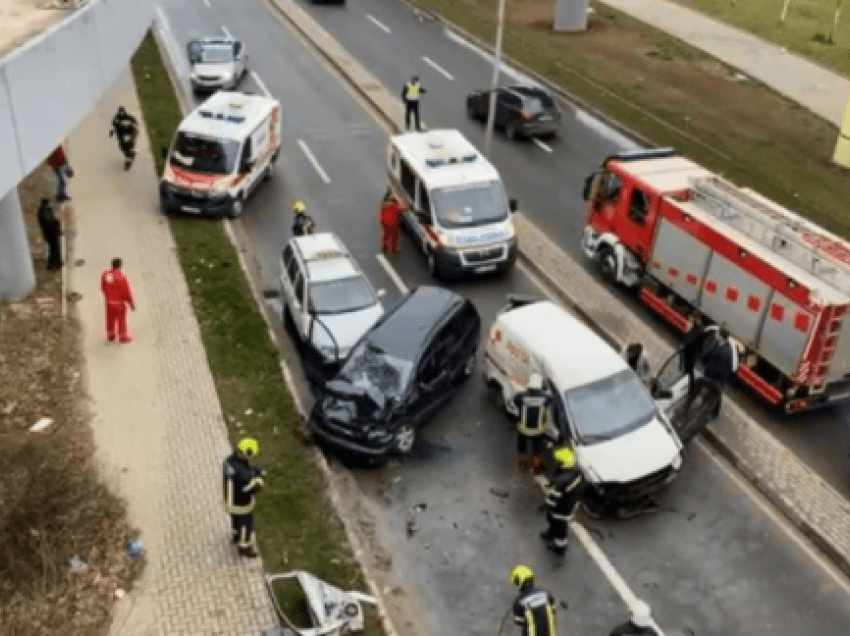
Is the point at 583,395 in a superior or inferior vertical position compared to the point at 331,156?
superior

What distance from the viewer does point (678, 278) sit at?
688 inches

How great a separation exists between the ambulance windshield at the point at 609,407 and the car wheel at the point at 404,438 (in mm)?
2304

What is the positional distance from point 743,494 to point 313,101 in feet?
66.0

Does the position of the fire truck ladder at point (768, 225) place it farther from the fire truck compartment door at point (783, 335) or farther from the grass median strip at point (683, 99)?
the grass median strip at point (683, 99)

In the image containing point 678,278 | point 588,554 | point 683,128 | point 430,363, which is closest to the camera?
point 588,554

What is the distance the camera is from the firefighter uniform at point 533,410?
13.6 metres

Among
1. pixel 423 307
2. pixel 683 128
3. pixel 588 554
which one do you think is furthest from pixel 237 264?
pixel 683 128

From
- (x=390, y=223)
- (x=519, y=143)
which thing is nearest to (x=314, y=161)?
(x=519, y=143)

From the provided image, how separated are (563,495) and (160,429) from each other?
20.1 ft

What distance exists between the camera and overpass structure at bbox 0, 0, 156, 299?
42.5 ft

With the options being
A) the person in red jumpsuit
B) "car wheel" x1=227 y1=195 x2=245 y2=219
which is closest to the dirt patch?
the person in red jumpsuit

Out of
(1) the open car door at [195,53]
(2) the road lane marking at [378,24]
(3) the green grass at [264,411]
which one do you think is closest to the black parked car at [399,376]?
(3) the green grass at [264,411]

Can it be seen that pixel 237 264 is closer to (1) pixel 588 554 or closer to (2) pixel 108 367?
(2) pixel 108 367

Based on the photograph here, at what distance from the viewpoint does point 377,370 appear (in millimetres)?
14562
